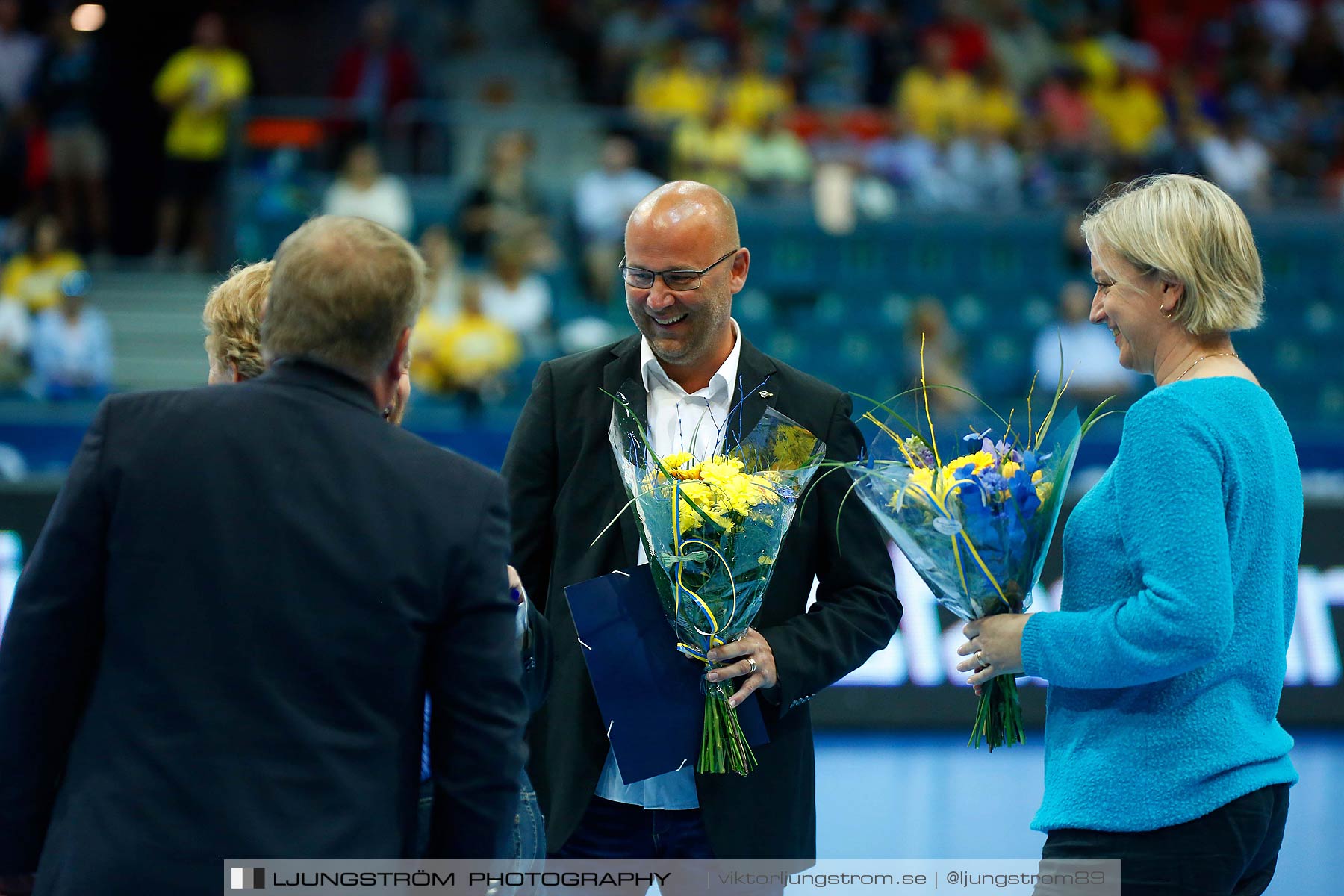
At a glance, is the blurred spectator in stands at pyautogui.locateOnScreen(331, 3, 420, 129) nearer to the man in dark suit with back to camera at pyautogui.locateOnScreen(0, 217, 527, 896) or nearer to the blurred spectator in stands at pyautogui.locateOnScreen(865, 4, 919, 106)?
the blurred spectator in stands at pyautogui.locateOnScreen(865, 4, 919, 106)

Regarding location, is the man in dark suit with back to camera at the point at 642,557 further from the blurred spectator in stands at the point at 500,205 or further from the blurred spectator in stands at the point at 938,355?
the blurred spectator in stands at the point at 500,205

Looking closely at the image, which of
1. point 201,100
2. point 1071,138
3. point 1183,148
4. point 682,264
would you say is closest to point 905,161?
point 1071,138

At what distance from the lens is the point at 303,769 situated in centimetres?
189

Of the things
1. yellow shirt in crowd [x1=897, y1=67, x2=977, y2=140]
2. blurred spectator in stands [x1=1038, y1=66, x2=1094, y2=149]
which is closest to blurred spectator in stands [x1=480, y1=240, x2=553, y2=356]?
yellow shirt in crowd [x1=897, y1=67, x2=977, y2=140]

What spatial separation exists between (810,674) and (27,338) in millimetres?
8825

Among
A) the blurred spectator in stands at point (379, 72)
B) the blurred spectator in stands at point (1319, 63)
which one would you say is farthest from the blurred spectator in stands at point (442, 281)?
the blurred spectator in stands at point (1319, 63)

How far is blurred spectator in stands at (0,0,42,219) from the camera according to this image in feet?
36.9

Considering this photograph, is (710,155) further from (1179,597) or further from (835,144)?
(1179,597)

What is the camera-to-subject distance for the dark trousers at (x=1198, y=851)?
2270mm

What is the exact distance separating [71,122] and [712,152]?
509cm

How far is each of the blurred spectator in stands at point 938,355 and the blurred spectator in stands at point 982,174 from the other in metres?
1.36

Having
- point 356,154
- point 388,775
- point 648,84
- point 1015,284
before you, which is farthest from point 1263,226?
point 388,775

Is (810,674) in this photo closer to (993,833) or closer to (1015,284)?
(993,833)

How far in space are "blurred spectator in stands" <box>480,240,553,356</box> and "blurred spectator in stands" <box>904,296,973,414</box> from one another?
2659mm
